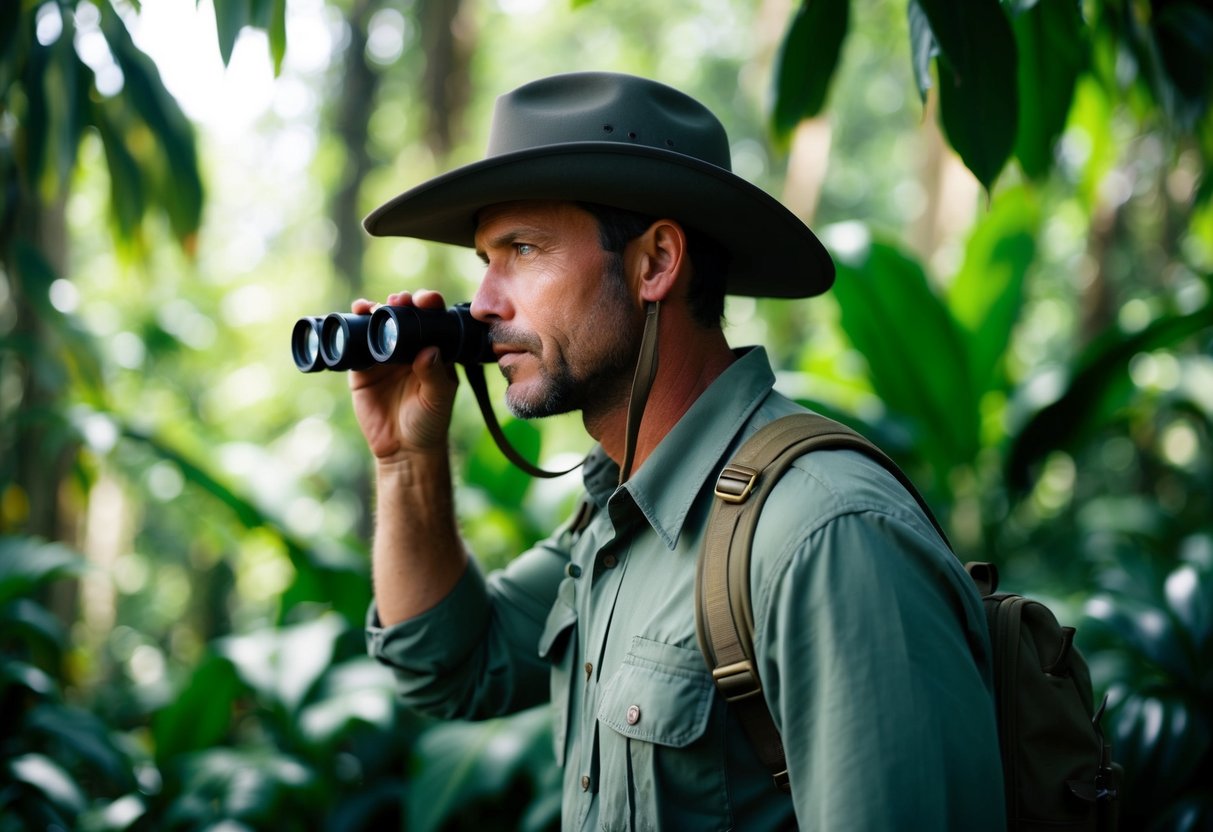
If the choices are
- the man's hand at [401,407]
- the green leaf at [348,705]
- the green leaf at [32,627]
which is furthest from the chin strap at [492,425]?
the green leaf at [32,627]

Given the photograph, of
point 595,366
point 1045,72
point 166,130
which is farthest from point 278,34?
point 166,130

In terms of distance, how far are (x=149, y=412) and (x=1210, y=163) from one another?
9229 millimetres

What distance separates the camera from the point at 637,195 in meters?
1.65

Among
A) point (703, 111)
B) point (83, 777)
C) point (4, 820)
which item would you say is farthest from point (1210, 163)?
point (83, 777)

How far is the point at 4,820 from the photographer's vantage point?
3.04 m

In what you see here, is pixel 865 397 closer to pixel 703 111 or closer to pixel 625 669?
pixel 703 111

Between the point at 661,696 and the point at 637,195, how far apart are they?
750mm

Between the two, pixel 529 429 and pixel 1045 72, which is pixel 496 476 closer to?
pixel 529 429

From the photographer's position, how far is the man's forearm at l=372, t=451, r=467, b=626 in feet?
6.72

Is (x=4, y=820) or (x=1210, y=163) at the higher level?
(x=1210, y=163)

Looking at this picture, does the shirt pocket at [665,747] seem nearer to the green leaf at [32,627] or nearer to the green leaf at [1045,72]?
the green leaf at [1045,72]

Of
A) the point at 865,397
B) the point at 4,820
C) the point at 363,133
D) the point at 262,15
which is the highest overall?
the point at 363,133

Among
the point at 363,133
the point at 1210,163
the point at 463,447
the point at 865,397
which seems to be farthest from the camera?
the point at 463,447

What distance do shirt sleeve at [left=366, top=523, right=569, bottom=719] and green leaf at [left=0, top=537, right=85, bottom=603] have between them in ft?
6.18
